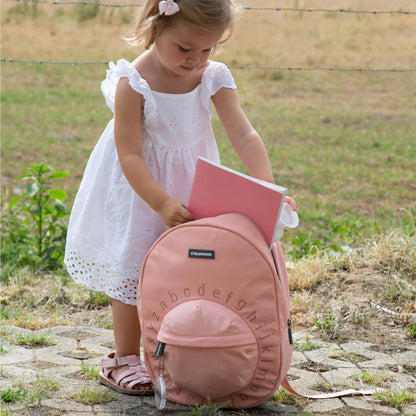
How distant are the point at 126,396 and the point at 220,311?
0.61m

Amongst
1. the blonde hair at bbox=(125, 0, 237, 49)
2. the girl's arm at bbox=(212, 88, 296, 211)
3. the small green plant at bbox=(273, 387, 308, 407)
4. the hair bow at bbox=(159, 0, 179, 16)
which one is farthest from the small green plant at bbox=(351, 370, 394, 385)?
the hair bow at bbox=(159, 0, 179, 16)

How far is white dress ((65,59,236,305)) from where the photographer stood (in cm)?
243

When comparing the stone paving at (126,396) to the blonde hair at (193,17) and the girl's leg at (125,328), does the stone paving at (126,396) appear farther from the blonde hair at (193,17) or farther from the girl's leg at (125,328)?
the blonde hair at (193,17)

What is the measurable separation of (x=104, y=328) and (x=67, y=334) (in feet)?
0.64

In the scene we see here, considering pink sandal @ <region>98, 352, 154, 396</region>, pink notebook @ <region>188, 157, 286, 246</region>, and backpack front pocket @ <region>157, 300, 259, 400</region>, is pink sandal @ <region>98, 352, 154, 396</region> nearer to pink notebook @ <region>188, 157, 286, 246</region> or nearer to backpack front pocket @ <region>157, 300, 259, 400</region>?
backpack front pocket @ <region>157, 300, 259, 400</region>

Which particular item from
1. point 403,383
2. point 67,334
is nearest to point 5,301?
point 67,334

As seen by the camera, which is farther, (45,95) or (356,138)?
(45,95)

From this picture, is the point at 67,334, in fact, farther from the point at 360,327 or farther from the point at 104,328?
the point at 360,327

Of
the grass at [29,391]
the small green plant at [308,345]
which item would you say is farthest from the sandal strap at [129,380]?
the small green plant at [308,345]

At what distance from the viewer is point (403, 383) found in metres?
2.49

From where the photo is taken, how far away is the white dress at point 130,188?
2.43 metres

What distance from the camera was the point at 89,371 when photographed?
258cm

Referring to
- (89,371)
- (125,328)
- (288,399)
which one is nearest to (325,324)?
(288,399)

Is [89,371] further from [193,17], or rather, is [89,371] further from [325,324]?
[193,17]
